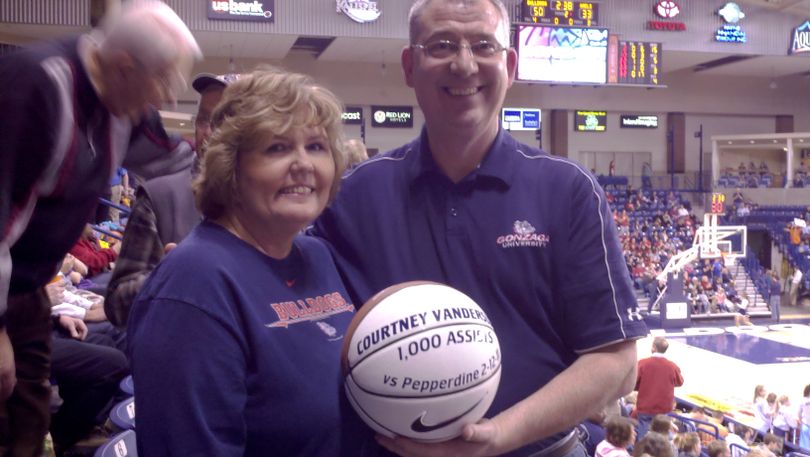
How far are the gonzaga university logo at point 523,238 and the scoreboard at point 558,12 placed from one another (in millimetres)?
15332

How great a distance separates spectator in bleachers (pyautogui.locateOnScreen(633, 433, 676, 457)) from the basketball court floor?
5.26m

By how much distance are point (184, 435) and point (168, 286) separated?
0.30 m

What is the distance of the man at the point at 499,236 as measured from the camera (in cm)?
199

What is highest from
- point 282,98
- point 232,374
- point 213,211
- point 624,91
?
point 624,91

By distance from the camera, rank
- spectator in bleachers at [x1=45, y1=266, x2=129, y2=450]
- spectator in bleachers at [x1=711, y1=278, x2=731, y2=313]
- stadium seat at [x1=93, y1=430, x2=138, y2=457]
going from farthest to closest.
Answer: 1. spectator in bleachers at [x1=711, y1=278, x2=731, y2=313]
2. spectator in bleachers at [x1=45, y1=266, x2=129, y2=450]
3. stadium seat at [x1=93, y1=430, x2=138, y2=457]

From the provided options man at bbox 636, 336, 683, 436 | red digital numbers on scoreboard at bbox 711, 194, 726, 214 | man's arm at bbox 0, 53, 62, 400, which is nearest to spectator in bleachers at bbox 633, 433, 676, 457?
man at bbox 636, 336, 683, 436

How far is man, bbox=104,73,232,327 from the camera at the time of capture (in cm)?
274

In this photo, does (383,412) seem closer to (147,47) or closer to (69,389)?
(147,47)

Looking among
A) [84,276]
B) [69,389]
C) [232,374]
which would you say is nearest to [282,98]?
[232,374]

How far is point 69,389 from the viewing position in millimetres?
4008

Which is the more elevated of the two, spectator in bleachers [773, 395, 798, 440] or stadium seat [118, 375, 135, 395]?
stadium seat [118, 375, 135, 395]

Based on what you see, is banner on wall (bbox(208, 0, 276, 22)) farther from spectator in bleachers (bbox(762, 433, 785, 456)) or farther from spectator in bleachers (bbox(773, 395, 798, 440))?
spectator in bleachers (bbox(762, 433, 785, 456))

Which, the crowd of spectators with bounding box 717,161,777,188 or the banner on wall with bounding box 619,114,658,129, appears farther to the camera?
the crowd of spectators with bounding box 717,161,777,188

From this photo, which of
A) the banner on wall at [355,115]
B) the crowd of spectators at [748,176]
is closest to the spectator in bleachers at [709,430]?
the banner on wall at [355,115]
